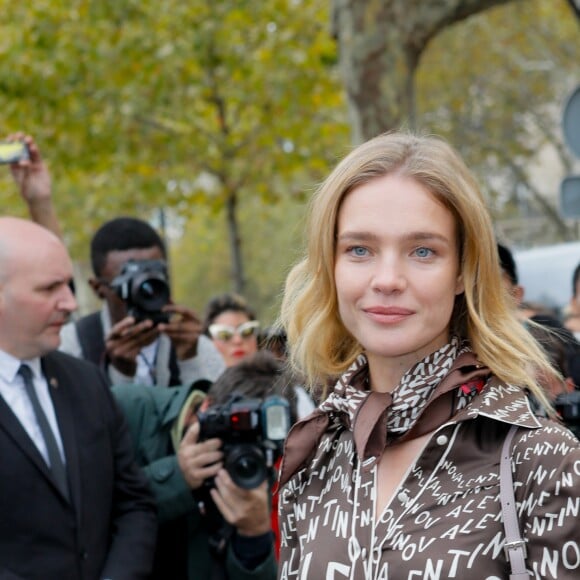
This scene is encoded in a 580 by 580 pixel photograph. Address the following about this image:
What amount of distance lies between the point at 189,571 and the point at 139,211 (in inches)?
650

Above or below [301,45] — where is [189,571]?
below

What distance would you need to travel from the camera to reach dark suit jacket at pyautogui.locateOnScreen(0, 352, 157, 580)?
3414 mm

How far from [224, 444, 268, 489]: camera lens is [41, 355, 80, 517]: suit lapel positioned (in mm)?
558

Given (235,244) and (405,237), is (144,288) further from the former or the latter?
(235,244)

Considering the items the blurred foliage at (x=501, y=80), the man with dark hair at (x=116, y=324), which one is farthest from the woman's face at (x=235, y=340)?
the blurred foliage at (x=501, y=80)

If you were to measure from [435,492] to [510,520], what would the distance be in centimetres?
19

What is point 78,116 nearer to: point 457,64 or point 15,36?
point 15,36

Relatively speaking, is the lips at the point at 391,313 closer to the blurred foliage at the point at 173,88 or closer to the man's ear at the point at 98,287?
the man's ear at the point at 98,287

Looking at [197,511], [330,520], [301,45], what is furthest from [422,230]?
[301,45]

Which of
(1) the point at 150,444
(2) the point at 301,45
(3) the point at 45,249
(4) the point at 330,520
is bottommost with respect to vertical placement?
(1) the point at 150,444

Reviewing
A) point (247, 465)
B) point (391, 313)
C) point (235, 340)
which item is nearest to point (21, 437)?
point (247, 465)

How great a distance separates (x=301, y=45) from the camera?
1336 centimetres

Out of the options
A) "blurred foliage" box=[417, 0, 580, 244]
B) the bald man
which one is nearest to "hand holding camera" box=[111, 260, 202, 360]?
the bald man

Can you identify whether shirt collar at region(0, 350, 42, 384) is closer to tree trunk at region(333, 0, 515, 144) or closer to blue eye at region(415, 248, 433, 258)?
blue eye at region(415, 248, 433, 258)
